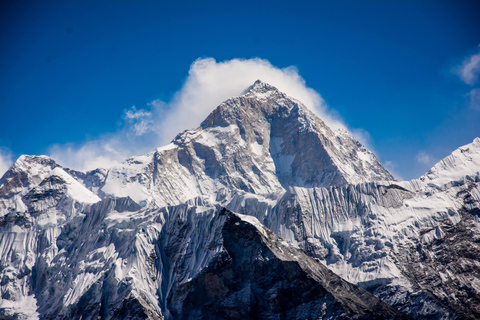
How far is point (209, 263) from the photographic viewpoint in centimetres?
16925

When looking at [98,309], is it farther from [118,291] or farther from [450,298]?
[450,298]

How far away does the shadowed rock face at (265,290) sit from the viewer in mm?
158750

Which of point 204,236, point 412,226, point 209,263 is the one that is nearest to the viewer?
point 209,263

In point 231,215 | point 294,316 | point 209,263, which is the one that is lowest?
point 294,316

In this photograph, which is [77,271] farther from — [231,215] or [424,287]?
[424,287]

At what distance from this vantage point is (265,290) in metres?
163

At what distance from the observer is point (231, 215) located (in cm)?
17912

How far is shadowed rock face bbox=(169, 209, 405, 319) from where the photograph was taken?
158750 millimetres

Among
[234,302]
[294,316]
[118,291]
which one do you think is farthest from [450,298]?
[118,291]

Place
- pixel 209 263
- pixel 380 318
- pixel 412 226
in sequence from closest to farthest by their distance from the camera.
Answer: pixel 380 318, pixel 209 263, pixel 412 226

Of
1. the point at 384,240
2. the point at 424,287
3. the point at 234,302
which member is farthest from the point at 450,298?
the point at 234,302

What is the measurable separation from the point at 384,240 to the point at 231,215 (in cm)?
4212

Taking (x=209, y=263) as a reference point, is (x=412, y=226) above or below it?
above

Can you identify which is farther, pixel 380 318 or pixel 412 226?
pixel 412 226
